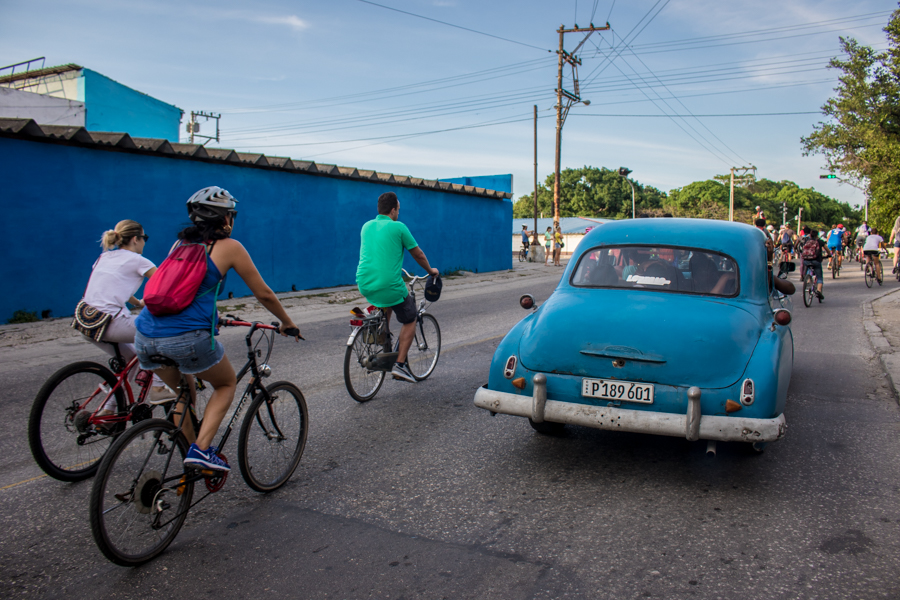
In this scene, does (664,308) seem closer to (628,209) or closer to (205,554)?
(205,554)

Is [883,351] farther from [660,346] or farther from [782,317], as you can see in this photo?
[660,346]

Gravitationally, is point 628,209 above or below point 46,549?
above

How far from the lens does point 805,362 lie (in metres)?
8.18

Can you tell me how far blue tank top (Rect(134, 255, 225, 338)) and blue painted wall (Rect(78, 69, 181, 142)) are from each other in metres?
28.4

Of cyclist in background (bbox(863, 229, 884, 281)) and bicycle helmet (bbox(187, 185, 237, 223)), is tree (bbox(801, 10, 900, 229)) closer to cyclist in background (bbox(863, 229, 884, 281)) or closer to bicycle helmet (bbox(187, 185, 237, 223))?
cyclist in background (bbox(863, 229, 884, 281))

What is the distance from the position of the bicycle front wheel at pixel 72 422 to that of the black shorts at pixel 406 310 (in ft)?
9.12

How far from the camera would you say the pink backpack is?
10.4 feet

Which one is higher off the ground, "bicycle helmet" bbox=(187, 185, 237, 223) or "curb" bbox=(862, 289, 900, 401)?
"bicycle helmet" bbox=(187, 185, 237, 223)

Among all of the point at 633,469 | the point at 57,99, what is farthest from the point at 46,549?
the point at 57,99

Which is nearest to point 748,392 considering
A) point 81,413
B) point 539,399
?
point 539,399

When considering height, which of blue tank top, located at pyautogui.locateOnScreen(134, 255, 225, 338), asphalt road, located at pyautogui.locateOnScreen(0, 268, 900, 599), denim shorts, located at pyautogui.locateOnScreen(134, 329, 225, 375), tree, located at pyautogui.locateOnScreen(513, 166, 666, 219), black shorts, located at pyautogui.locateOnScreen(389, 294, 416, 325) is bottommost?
asphalt road, located at pyautogui.locateOnScreen(0, 268, 900, 599)

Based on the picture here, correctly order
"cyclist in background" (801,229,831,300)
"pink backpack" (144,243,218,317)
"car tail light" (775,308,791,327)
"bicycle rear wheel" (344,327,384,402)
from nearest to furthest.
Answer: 1. "pink backpack" (144,243,218,317)
2. "car tail light" (775,308,791,327)
3. "bicycle rear wheel" (344,327,384,402)
4. "cyclist in background" (801,229,831,300)

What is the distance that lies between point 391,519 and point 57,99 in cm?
2760

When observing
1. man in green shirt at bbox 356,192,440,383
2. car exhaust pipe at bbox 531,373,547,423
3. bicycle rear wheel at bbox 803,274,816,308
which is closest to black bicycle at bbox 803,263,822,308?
bicycle rear wheel at bbox 803,274,816,308
